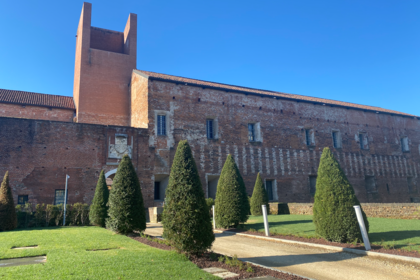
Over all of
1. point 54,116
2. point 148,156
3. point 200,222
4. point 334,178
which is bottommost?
point 200,222

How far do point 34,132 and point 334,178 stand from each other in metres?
17.4

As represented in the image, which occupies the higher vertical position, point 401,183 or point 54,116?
point 54,116

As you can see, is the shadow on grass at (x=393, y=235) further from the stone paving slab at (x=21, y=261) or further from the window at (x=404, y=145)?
the window at (x=404, y=145)

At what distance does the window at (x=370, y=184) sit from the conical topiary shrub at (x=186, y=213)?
1074 inches

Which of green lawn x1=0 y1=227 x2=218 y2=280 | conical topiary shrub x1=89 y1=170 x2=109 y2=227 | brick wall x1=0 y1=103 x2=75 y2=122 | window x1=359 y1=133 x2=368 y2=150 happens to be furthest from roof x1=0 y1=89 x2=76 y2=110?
window x1=359 y1=133 x2=368 y2=150

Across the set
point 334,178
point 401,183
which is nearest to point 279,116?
point 401,183

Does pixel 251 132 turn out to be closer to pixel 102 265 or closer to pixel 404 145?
pixel 404 145

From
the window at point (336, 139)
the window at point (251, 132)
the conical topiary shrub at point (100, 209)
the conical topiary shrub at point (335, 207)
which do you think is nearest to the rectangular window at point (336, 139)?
the window at point (336, 139)

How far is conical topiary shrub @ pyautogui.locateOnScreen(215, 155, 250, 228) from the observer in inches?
488

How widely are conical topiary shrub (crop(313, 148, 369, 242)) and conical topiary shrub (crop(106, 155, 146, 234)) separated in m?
5.94

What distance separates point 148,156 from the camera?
2103cm

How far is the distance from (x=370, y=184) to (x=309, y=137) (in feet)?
26.5

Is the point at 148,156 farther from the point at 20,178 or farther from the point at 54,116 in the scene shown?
the point at 54,116

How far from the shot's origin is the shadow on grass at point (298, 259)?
674 cm
